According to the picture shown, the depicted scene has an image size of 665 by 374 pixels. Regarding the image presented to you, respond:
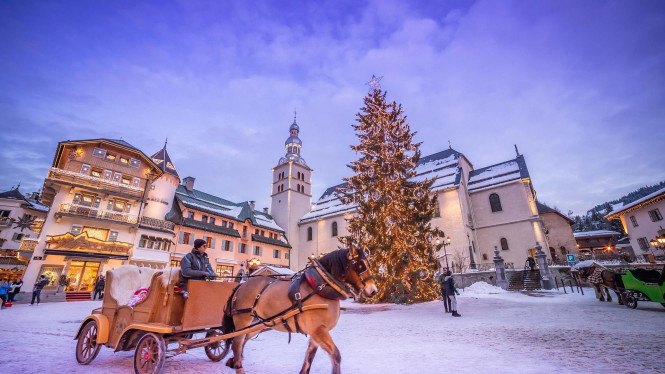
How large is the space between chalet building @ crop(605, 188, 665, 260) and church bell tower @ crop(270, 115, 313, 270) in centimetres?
3953

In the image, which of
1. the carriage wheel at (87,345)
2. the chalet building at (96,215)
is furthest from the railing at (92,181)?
the carriage wheel at (87,345)

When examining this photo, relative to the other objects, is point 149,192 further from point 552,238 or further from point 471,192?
point 552,238

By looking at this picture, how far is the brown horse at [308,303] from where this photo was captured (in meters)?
3.92

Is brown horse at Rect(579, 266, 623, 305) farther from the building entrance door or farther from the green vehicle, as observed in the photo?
the building entrance door

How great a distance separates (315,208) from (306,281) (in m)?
42.4

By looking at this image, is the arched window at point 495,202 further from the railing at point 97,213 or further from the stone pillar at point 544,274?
the railing at point 97,213

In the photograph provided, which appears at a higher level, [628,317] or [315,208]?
[315,208]

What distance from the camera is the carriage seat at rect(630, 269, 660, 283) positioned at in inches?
380

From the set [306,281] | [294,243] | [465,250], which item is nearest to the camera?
[306,281]

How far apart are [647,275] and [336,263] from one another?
13.0 meters

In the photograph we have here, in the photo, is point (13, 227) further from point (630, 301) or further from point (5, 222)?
point (630, 301)

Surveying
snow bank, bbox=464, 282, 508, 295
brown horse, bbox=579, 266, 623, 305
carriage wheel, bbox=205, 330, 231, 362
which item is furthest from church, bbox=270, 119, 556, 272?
carriage wheel, bbox=205, 330, 231, 362

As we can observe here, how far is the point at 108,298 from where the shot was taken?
17.4ft

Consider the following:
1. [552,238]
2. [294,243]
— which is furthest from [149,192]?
[552,238]
